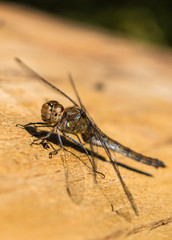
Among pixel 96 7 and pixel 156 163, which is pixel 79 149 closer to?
pixel 156 163

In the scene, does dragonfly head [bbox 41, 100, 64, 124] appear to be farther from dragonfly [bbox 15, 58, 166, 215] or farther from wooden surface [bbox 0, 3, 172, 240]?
wooden surface [bbox 0, 3, 172, 240]

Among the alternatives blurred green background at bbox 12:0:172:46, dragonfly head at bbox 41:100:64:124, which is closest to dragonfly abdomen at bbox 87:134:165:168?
dragonfly head at bbox 41:100:64:124

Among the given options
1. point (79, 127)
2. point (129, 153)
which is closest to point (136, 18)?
point (79, 127)

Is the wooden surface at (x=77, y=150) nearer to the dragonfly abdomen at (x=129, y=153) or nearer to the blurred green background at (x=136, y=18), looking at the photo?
the dragonfly abdomen at (x=129, y=153)

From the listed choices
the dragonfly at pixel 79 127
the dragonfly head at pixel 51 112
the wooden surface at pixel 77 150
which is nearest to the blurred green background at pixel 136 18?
the wooden surface at pixel 77 150

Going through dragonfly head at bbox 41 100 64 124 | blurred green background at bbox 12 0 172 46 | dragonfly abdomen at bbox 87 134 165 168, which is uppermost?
blurred green background at bbox 12 0 172 46

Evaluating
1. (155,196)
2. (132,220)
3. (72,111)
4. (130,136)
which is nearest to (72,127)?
(72,111)

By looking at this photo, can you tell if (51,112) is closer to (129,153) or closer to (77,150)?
(77,150)
